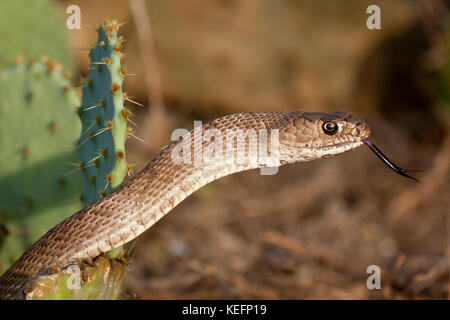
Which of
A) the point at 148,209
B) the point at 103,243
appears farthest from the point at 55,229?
the point at 148,209

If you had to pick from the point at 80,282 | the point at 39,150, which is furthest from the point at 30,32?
the point at 80,282

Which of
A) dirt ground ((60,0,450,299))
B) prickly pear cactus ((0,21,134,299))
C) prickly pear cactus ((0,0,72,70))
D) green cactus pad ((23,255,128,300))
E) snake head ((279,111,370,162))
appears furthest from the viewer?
dirt ground ((60,0,450,299))

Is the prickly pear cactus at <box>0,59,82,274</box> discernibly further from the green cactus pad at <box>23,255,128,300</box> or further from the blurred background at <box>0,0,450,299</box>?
the blurred background at <box>0,0,450,299</box>

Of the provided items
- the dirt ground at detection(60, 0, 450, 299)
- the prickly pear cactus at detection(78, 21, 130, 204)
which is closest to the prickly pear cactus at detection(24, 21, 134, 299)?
the prickly pear cactus at detection(78, 21, 130, 204)

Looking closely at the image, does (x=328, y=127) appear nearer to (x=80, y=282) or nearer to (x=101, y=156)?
(x=101, y=156)

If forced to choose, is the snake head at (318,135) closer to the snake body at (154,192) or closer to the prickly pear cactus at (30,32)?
the snake body at (154,192)

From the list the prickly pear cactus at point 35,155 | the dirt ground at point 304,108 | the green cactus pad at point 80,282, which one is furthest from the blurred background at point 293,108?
the green cactus pad at point 80,282
